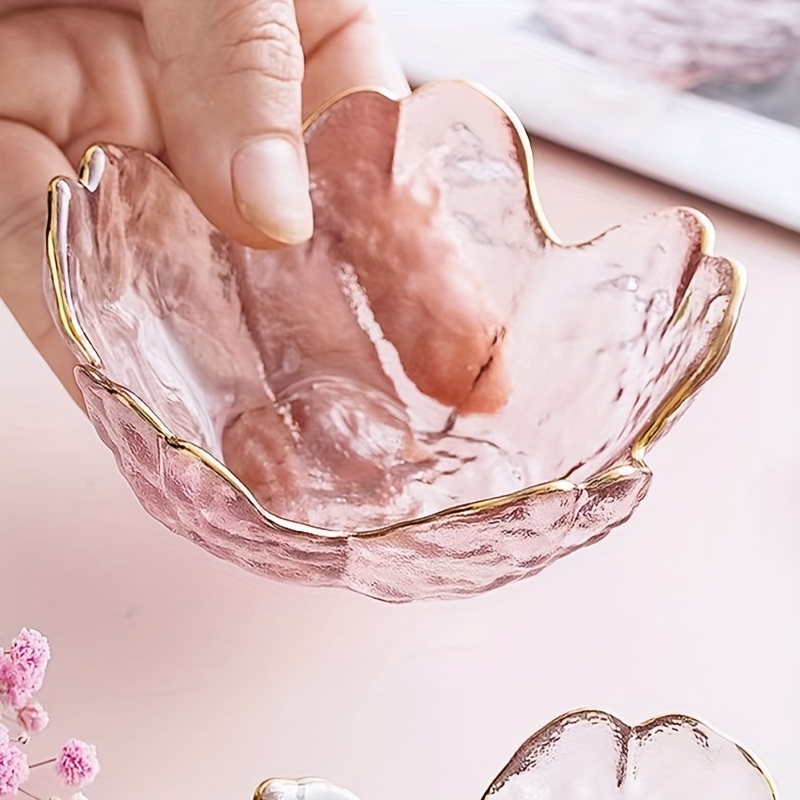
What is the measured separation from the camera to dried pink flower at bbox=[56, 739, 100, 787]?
0.47 meters

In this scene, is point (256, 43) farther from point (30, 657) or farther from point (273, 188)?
point (30, 657)

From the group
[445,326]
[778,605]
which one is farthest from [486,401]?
[778,605]

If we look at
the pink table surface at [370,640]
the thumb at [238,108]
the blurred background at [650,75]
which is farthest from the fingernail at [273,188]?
the blurred background at [650,75]

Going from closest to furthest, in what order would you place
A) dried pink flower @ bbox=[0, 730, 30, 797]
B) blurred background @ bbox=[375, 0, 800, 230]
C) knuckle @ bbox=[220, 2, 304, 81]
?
dried pink flower @ bbox=[0, 730, 30, 797]
knuckle @ bbox=[220, 2, 304, 81]
blurred background @ bbox=[375, 0, 800, 230]

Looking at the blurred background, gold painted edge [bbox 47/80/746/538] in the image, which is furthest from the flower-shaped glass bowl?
the blurred background

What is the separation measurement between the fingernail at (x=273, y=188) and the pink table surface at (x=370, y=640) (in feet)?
0.44

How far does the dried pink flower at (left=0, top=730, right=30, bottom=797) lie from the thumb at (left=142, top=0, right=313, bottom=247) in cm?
23

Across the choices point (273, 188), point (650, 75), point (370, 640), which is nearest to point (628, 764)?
point (370, 640)

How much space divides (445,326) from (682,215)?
13 cm

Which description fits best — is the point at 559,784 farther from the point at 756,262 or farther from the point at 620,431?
the point at 756,262

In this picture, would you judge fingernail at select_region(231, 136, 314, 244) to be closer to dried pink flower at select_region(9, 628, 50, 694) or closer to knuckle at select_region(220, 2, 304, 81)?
knuckle at select_region(220, 2, 304, 81)

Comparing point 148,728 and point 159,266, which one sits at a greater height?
point 159,266

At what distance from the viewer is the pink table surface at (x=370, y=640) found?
1.70 feet

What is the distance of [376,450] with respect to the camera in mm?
630
